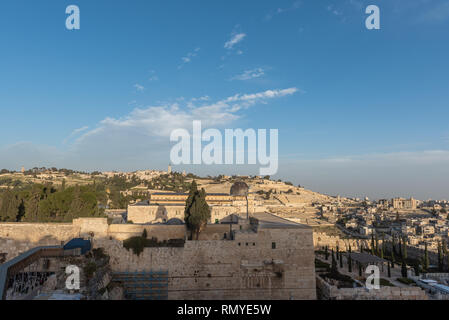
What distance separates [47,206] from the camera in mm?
23797

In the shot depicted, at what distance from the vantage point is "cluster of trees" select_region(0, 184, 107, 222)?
915 inches

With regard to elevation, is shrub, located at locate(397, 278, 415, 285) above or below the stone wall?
below

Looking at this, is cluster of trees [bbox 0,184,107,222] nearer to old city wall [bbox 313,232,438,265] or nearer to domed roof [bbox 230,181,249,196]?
domed roof [bbox 230,181,249,196]

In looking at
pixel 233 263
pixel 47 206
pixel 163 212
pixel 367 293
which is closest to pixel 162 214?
pixel 163 212

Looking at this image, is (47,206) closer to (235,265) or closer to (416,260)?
(235,265)

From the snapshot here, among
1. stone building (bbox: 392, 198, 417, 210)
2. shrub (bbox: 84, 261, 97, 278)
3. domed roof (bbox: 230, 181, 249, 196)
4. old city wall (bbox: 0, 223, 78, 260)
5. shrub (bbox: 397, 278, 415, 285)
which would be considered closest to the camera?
shrub (bbox: 84, 261, 97, 278)

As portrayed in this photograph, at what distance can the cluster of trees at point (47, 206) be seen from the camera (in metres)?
23.2

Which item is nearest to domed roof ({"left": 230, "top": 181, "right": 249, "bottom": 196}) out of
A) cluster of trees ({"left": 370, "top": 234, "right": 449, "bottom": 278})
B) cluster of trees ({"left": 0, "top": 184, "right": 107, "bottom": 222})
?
cluster of trees ({"left": 0, "top": 184, "right": 107, "bottom": 222})

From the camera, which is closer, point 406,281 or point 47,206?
point 47,206

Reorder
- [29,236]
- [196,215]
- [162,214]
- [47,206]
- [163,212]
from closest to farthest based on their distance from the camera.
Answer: [196,215]
[29,236]
[47,206]
[162,214]
[163,212]

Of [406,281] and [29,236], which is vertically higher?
[29,236]

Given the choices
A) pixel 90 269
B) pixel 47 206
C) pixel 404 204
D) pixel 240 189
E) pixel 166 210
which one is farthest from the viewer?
pixel 404 204

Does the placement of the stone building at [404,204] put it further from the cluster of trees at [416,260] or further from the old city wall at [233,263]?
the old city wall at [233,263]
